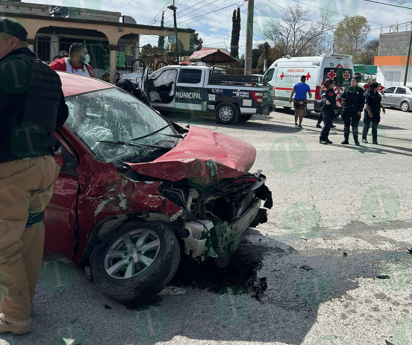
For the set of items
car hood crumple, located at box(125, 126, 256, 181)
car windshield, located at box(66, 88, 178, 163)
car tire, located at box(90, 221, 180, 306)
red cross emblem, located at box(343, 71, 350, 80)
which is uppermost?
red cross emblem, located at box(343, 71, 350, 80)

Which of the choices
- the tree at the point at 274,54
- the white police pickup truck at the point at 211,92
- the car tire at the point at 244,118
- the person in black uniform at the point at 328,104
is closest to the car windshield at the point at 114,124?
the person in black uniform at the point at 328,104

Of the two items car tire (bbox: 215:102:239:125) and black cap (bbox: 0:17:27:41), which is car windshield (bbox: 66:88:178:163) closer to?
black cap (bbox: 0:17:27:41)

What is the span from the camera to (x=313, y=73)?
1633cm

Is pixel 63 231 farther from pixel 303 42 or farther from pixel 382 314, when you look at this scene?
pixel 303 42

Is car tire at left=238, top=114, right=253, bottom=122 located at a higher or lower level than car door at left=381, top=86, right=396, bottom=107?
lower

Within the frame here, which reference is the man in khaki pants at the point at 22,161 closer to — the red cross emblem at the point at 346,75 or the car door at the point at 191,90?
the car door at the point at 191,90

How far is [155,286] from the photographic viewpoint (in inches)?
119

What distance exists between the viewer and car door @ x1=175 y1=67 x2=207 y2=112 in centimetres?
1395

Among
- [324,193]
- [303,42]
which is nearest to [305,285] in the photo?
[324,193]

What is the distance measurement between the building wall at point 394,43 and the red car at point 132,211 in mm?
47532

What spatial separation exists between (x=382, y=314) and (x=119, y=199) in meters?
2.14

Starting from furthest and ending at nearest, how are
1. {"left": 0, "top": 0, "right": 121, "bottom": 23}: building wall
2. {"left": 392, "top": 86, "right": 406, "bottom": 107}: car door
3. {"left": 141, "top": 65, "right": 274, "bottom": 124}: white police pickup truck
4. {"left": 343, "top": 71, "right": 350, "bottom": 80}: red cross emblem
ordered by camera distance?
{"left": 0, "top": 0, "right": 121, "bottom": 23}: building wall < {"left": 392, "top": 86, "right": 406, "bottom": 107}: car door < {"left": 343, "top": 71, "right": 350, "bottom": 80}: red cross emblem < {"left": 141, "top": 65, "right": 274, "bottom": 124}: white police pickup truck

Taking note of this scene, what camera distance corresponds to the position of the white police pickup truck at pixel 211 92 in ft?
44.7

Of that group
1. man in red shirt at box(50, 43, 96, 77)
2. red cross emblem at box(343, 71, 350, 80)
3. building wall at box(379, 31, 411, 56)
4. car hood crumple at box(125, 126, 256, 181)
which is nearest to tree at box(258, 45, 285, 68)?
building wall at box(379, 31, 411, 56)
